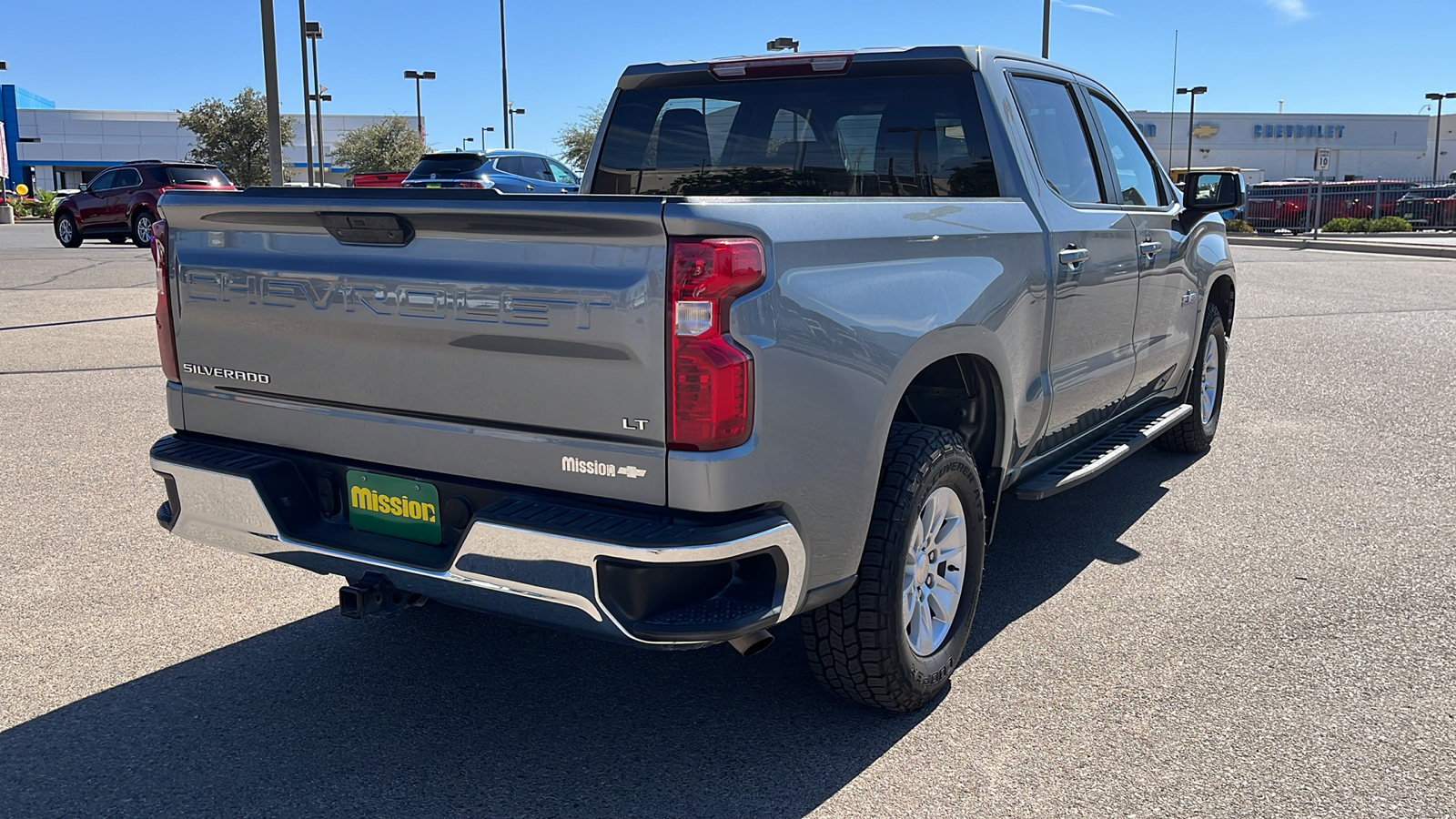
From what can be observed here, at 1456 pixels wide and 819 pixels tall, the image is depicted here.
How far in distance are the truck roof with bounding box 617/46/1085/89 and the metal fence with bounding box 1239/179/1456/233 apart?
3603cm

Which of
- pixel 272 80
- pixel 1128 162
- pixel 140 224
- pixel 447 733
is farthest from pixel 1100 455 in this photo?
pixel 140 224

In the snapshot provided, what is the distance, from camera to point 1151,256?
214 inches

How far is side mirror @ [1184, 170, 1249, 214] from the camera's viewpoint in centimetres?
601

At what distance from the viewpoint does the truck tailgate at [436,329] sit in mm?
2832

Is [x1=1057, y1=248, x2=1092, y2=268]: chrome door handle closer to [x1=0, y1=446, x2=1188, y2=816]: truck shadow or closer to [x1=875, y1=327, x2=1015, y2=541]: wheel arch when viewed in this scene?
[x1=875, y1=327, x2=1015, y2=541]: wheel arch

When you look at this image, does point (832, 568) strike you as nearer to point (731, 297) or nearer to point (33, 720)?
point (731, 297)

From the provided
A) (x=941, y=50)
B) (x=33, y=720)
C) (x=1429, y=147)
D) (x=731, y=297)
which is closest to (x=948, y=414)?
(x=941, y=50)

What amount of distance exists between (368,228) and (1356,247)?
3034 centimetres

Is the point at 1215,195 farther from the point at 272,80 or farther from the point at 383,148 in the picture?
the point at 383,148

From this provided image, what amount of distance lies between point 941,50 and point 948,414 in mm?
1383

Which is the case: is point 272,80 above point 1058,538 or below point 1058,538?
above

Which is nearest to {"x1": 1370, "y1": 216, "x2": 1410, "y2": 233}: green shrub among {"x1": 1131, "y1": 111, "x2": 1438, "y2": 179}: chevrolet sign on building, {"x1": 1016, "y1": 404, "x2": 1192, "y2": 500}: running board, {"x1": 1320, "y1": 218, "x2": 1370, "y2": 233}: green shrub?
{"x1": 1320, "y1": 218, "x2": 1370, "y2": 233}: green shrub

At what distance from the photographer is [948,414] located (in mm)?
4273

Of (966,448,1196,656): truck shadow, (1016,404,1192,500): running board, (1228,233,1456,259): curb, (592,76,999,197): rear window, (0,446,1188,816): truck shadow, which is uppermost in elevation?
(592,76,999,197): rear window
